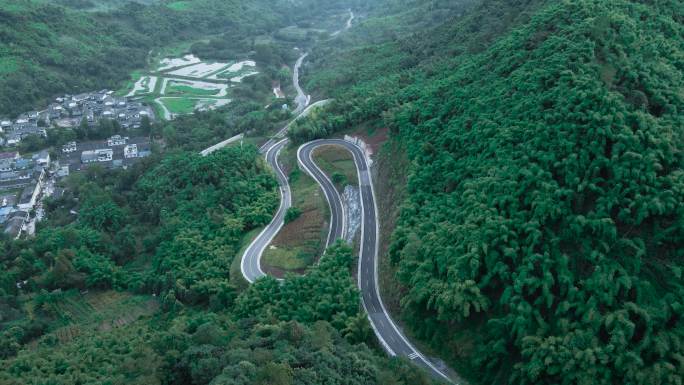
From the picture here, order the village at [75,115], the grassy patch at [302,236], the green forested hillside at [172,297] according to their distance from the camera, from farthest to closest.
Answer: the village at [75,115]
the grassy patch at [302,236]
the green forested hillside at [172,297]

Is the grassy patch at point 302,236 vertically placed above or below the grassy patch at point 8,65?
below

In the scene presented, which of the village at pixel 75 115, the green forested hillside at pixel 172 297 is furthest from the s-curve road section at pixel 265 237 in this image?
the village at pixel 75 115

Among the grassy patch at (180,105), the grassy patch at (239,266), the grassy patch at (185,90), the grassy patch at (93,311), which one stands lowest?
the grassy patch at (93,311)

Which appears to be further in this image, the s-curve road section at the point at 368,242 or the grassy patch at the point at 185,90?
the grassy patch at the point at 185,90

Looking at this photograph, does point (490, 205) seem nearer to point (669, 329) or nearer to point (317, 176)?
point (669, 329)

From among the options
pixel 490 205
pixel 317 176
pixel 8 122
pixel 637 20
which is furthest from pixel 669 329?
pixel 8 122

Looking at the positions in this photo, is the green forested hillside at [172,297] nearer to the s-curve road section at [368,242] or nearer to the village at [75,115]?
the s-curve road section at [368,242]

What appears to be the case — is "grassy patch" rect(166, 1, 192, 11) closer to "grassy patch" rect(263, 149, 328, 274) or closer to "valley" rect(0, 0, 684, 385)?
"valley" rect(0, 0, 684, 385)

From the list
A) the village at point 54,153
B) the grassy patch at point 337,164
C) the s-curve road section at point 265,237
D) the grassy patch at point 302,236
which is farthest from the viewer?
the village at point 54,153
